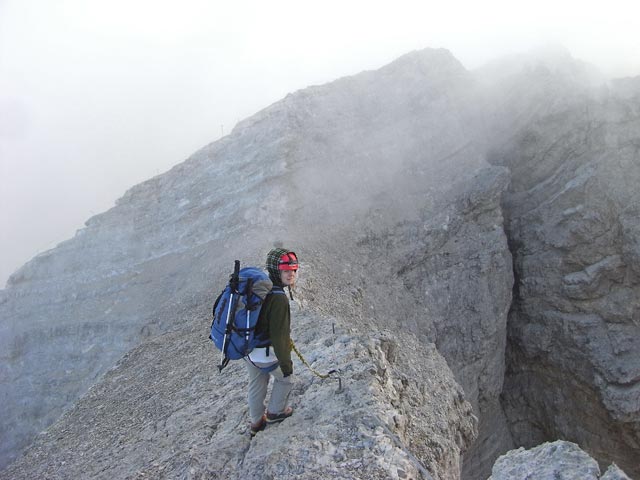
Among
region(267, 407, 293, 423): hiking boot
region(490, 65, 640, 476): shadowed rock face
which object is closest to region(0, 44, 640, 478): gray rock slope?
region(490, 65, 640, 476): shadowed rock face

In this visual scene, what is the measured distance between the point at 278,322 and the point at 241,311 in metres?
0.39

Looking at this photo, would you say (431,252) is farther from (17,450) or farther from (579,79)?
(17,450)

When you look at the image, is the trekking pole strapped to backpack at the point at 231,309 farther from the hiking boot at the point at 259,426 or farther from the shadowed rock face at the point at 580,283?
the shadowed rock face at the point at 580,283

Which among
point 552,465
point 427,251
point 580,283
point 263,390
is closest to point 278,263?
point 263,390

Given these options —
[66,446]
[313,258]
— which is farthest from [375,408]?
[313,258]

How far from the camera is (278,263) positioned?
5.55m

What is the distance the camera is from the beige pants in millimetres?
5887

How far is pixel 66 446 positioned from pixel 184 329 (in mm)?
3482

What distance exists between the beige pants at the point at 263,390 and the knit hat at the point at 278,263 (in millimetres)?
931

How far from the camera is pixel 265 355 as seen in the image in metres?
5.65

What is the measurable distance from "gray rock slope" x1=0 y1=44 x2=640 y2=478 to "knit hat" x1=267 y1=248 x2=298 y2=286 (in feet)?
24.8

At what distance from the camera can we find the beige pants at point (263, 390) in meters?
5.89

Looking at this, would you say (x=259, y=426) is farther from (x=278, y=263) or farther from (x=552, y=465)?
(x=552, y=465)

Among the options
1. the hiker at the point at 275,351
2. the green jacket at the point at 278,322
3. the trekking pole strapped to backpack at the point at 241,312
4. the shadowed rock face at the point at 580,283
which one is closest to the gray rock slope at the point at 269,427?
the hiker at the point at 275,351
